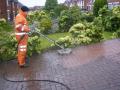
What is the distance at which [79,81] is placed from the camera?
7.46 m

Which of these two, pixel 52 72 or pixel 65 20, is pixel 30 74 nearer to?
pixel 52 72

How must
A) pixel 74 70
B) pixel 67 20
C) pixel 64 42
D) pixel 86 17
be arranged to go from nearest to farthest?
pixel 74 70
pixel 64 42
pixel 67 20
pixel 86 17

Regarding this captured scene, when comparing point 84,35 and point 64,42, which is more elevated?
point 84,35

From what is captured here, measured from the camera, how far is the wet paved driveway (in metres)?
7.25

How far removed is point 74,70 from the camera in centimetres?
866

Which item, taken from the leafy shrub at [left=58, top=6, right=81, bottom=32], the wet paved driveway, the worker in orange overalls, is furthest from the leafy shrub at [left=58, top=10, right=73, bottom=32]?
the worker in orange overalls

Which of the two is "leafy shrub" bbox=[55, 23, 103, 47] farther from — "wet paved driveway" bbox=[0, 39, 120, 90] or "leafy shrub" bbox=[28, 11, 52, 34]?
"leafy shrub" bbox=[28, 11, 52, 34]

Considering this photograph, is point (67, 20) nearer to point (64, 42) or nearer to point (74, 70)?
point (64, 42)

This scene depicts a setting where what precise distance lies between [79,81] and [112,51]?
3874 mm

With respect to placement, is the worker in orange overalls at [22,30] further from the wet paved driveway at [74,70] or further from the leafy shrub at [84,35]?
the leafy shrub at [84,35]

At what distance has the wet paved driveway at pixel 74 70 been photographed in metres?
7.25

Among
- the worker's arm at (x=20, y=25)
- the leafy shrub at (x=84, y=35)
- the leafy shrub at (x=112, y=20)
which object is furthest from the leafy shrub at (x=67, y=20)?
the worker's arm at (x=20, y=25)

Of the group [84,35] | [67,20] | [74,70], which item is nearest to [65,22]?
[67,20]

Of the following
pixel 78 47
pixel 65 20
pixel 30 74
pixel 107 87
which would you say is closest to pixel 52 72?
pixel 30 74
